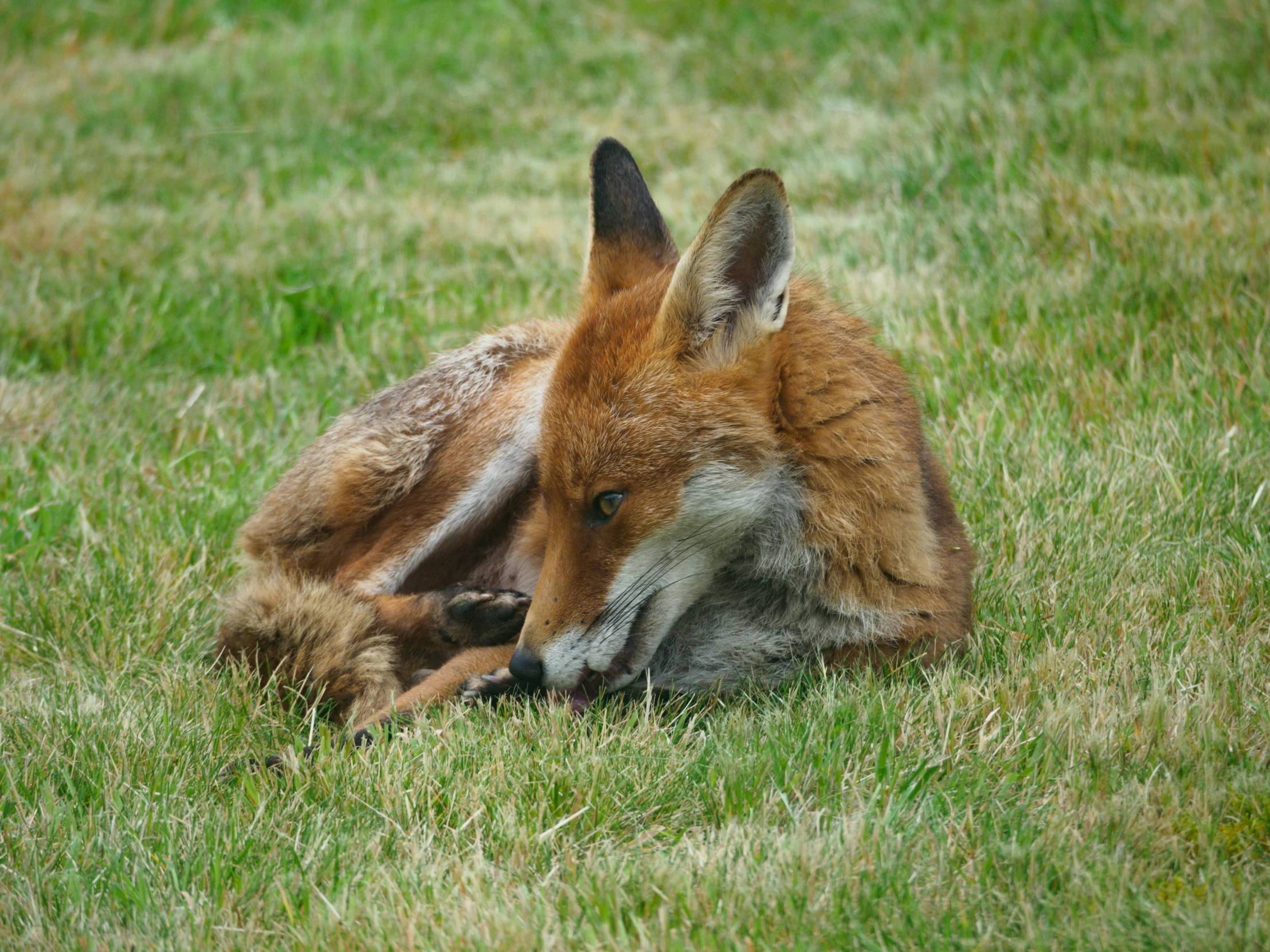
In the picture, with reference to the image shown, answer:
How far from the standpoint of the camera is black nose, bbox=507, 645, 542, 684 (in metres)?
3.37

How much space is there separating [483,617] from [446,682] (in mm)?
327

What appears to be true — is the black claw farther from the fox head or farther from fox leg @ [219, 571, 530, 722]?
the fox head

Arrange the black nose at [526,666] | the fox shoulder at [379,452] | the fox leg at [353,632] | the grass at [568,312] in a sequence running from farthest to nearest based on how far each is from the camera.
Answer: the fox shoulder at [379,452]
the fox leg at [353,632]
the black nose at [526,666]
the grass at [568,312]

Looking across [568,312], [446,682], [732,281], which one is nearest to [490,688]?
[446,682]

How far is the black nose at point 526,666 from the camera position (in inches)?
133

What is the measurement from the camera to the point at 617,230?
4.16 metres

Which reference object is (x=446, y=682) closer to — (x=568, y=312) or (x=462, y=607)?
(x=462, y=607)

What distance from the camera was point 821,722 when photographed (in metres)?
3.29

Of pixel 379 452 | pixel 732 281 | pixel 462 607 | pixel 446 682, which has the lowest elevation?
pixel 446 682

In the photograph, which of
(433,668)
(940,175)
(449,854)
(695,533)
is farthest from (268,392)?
(940,175)

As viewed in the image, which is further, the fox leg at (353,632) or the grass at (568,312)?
the fox leg at (353,632)

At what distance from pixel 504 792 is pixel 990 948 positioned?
1.30 metres

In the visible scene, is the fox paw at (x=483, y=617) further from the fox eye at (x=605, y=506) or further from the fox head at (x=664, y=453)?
the fox eye at (x=605, y=506)

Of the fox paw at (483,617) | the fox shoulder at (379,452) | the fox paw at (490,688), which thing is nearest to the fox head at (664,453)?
the fox paw at (490,688)
